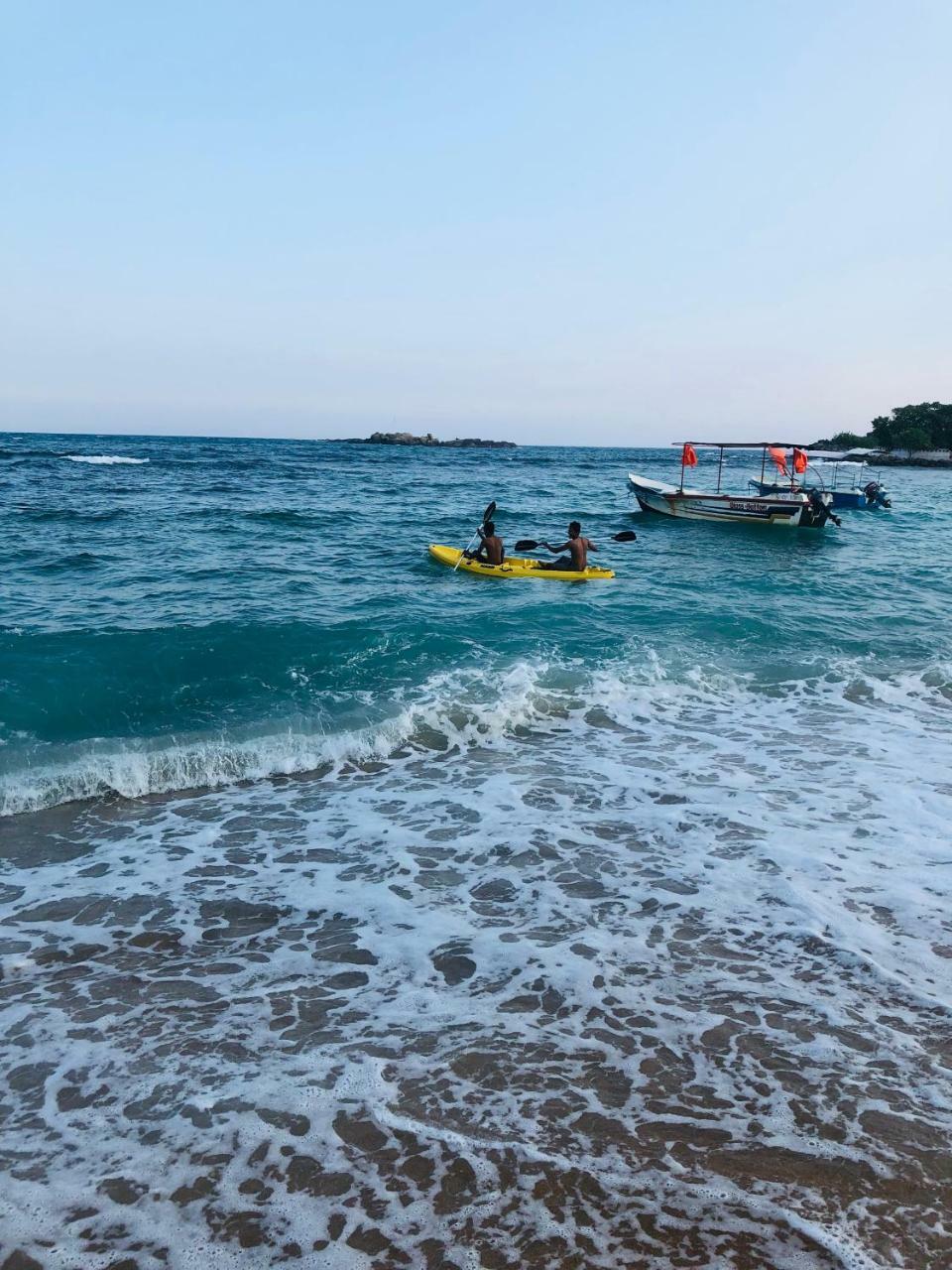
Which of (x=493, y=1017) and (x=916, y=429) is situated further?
(x=916, y=429)

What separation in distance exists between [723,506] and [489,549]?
14717 mm

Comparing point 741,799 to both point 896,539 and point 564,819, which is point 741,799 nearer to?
point 564,819

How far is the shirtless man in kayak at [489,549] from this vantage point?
739 inches

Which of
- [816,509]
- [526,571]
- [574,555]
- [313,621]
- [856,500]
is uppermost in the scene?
[856,500]

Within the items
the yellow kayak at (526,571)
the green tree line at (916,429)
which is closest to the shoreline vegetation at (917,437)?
the green tree line at (916,429)

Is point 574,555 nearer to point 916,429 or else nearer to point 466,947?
point 466,947

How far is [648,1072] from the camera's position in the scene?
401 centimetres

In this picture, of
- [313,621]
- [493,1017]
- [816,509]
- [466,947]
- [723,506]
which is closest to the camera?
[493,1017]

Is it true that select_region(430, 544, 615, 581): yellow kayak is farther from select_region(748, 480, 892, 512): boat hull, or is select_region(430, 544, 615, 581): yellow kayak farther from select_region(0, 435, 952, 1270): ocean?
select_region(748, 480, 892, 512): boat hull

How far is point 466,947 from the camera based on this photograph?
5.26 metres

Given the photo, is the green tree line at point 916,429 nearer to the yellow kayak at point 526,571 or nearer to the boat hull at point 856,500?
the boat hull at point 856,500

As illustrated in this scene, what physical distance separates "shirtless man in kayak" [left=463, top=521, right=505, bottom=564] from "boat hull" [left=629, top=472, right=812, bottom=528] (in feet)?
46.4

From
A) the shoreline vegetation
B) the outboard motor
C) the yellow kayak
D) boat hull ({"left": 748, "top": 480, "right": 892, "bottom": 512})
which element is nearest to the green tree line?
the shoreline vegetation

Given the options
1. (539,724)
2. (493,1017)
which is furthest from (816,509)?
(493,1017)
